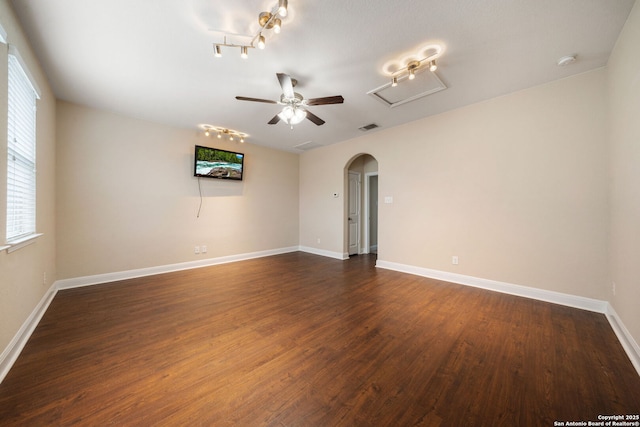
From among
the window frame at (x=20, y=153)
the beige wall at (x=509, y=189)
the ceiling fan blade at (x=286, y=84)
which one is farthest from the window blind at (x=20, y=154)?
the beige wall at (x=509, y=189)

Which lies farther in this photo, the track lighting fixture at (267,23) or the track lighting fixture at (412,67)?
the track lighting fixture at (412,67)

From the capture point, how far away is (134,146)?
3936 millimetres

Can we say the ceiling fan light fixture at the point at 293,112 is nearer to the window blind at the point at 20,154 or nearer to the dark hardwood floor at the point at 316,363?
the window blind at the point at 20,154

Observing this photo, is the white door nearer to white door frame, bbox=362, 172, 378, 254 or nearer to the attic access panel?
white door frame, bbox=362, 172, 378, 254

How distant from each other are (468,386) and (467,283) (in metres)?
2.42

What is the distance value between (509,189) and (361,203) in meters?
3.46

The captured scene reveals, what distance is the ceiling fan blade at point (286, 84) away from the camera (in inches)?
90.0

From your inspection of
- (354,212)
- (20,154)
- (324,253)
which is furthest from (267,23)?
(324,253)

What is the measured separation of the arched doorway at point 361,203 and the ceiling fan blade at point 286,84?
11.5ft

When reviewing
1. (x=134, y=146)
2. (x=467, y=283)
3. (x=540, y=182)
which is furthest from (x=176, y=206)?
(x=540, y=182)

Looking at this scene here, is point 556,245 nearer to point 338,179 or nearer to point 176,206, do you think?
point 338,179

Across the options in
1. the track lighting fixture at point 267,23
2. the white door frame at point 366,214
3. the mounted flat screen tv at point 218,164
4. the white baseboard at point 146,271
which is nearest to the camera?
the track lighting fixture at point 267,23

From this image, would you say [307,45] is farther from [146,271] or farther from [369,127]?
[146,271]

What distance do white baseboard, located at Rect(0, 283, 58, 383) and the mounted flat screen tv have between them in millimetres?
2810
